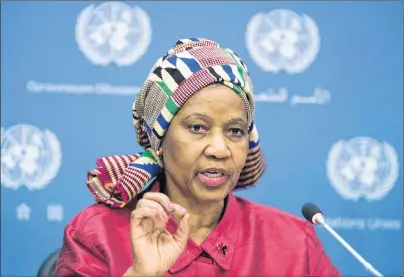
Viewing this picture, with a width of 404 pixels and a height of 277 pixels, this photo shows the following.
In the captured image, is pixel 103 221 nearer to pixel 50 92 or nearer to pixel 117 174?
pixel 117 174

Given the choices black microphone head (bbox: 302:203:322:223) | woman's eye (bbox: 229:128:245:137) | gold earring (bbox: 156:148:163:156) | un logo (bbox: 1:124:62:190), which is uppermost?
woman's eye (bbox: 229:128:245:137)

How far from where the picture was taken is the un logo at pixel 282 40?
230 cm

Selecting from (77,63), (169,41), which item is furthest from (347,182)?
(77,63)

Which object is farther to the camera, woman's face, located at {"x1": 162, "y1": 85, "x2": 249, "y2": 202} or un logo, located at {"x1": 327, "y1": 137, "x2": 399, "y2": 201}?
un logo, located at {"x1": 327, "y1": 137, "x2": 399, "y2": 201}

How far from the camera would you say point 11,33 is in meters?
2.29

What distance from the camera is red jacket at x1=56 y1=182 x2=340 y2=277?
1.33 meters

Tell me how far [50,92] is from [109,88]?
0.69 ft

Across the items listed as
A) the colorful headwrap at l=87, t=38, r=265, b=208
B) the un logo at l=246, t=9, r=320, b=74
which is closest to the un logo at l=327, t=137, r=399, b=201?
the un logo at l=246, t=9, r=320, b=74

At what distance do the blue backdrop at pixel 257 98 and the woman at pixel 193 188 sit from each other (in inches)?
33.6

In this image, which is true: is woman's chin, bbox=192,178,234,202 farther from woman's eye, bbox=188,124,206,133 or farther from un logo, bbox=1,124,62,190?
un logo, bbox=1,124,62,190

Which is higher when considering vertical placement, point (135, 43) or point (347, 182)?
point (135, 43)

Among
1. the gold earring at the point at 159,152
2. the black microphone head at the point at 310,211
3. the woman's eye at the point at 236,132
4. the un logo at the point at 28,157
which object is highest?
the woman's eye at the point at 236,132

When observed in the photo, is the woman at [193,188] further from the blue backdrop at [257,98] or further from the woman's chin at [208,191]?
the blue backdrop at [257,98]

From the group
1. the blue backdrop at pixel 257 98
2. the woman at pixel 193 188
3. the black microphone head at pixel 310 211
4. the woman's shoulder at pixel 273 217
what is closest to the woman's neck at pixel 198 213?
the woman at pixel 193 188
